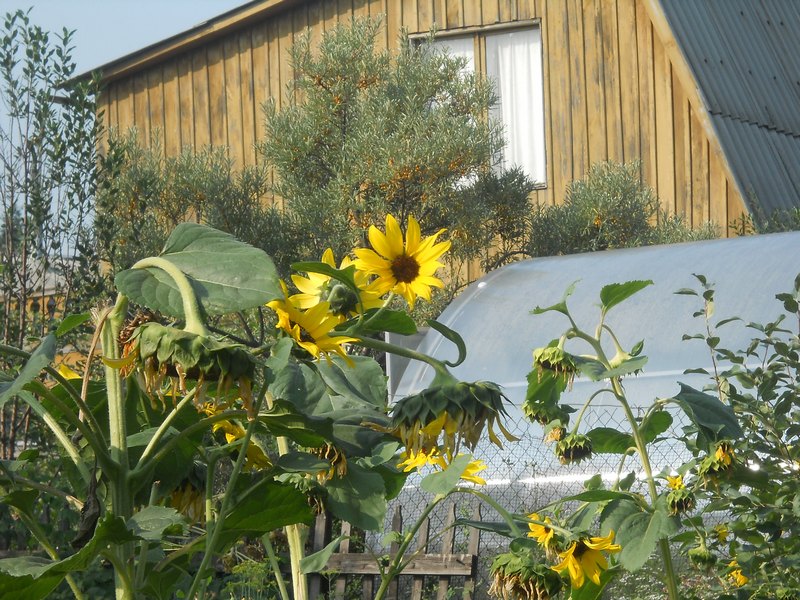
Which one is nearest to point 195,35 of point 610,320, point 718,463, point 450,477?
point 610,320

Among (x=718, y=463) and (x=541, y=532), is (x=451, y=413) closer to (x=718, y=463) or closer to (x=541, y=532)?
(x=541, y=532)

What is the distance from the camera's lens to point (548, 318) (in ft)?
16.8

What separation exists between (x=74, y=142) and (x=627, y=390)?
3.27 m

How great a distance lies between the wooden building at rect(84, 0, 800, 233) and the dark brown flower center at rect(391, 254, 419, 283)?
7.83 m

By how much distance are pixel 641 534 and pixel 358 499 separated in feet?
2.39

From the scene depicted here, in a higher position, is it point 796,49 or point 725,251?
point 796,49

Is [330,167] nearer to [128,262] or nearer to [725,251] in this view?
[128,262]

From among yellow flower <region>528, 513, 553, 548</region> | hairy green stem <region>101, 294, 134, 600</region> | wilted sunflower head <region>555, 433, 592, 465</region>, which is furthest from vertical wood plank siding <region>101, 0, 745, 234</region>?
hairy green stem <region>101, 294, 134, 600</region>

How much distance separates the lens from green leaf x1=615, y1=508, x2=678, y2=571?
5.94 feet

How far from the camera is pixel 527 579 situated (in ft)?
4.79

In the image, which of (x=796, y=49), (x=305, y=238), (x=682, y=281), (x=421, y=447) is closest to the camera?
(x=421, y=447)

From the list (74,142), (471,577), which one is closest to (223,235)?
(471,577)

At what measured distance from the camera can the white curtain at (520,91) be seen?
10.0 metres

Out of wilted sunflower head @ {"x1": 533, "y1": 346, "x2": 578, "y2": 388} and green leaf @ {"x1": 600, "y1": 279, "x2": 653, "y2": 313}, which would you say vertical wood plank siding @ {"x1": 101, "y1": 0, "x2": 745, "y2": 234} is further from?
green leaf @ {"x1": 600, "y1": 279, "x2": 653, "y2": 313}
